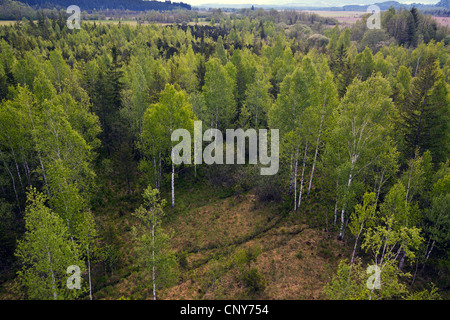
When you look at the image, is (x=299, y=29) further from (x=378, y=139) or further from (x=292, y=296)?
(x=292, y=296)

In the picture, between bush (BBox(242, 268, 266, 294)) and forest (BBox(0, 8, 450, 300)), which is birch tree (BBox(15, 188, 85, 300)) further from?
bush (BBox(242, 268, 266, 294))

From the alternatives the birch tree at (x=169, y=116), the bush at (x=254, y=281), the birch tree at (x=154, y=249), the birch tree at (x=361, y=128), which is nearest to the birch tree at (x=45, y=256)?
the birch tree at (x=154, y=249)

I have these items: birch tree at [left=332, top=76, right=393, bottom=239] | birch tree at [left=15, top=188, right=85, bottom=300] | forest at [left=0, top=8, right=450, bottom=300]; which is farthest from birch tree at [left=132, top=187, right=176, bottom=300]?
birch tree at [left=332, top=76, right=393, bottom=239]

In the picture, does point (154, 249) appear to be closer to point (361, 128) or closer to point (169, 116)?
point (169, 116)

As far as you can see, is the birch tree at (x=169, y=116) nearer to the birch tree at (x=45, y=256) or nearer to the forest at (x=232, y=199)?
the forest at (x=232, y=199)

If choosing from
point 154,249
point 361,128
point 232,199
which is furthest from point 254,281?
point 361,128

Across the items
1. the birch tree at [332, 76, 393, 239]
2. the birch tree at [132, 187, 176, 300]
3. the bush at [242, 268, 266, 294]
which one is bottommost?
the bush at [242, 268, 266, 294]

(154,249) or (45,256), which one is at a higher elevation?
(45,256)
